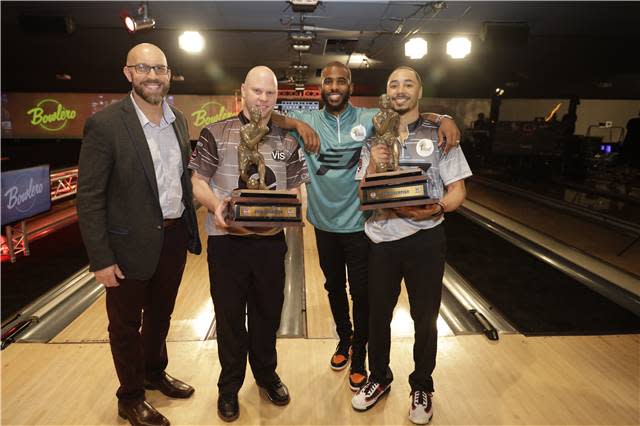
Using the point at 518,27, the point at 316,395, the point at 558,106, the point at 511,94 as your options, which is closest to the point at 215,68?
the point at 518,27

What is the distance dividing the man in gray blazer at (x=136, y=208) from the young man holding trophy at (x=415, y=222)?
0.87 metres

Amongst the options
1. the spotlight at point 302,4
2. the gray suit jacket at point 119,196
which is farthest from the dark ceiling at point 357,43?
the gray suit jacket at point 119,196

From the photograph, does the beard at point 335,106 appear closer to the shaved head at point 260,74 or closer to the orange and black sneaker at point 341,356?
the shaved head at point 260,74

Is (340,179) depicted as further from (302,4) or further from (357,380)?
(302,4)

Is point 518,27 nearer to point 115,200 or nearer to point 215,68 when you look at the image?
point 115,200

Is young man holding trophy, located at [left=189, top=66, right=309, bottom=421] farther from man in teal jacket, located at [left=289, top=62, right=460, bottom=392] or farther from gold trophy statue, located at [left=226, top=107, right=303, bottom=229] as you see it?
man in teal jacket, located at [left=289, top=62, right=460, bottom=392]

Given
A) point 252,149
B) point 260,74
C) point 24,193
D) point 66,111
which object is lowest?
point 24,193

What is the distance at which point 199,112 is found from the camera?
1359 cm

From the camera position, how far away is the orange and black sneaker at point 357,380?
2248mm

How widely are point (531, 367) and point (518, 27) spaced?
18.9 feet

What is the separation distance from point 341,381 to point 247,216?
1.19 m

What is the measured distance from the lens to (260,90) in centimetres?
177

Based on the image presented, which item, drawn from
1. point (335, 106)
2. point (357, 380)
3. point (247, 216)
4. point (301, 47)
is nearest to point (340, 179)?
point (335, 106)

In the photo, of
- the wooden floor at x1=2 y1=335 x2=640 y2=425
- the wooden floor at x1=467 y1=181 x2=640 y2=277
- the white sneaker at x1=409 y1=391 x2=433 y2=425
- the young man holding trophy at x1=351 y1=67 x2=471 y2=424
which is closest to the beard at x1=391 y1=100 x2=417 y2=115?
the young man holding trophy at x1=351 y1=67 x2=471 y2=424
